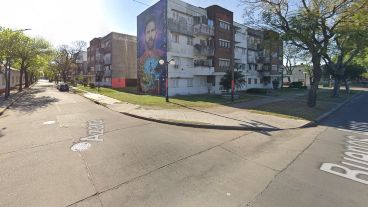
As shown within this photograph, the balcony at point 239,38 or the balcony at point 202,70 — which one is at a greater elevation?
the balcony at point 239,38

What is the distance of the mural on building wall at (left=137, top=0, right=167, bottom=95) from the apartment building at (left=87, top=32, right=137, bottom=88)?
45.5 feet

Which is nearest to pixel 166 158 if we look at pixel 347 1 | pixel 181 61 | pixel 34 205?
pixel 34 205

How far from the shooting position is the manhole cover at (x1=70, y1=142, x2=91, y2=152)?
787cm

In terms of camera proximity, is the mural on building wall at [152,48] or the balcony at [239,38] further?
the balcony at [239,38]

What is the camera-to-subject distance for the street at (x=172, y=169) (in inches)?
182

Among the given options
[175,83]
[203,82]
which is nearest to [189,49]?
[203,82]

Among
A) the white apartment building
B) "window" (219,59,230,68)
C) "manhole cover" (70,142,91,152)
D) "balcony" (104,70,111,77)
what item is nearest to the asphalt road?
"manhole cover" (70,142,91,152)

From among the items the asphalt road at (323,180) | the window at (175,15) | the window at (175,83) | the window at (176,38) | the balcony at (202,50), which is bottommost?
the asphalt road at (323,180)

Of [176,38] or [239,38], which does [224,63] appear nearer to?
[239,38]

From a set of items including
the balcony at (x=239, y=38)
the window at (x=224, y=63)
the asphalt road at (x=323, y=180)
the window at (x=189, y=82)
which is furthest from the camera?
the balcony at (x=239, y=38)

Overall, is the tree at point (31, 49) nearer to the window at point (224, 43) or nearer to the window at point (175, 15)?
the window at point (175, 15)

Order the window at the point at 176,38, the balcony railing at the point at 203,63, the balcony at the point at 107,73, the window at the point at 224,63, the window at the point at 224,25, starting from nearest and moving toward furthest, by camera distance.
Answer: the window at the point at 176,38 → the balcony railing at the point at 203,63 → the window at the point at 224,63 → the window at the point at 224,25 → the balcony at the point at 107,73

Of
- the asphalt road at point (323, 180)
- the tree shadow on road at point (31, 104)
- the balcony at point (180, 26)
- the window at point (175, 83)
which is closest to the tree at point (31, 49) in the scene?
the tree shadow on road at point (31, 104)

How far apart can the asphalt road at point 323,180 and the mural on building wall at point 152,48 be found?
83.6 ft
